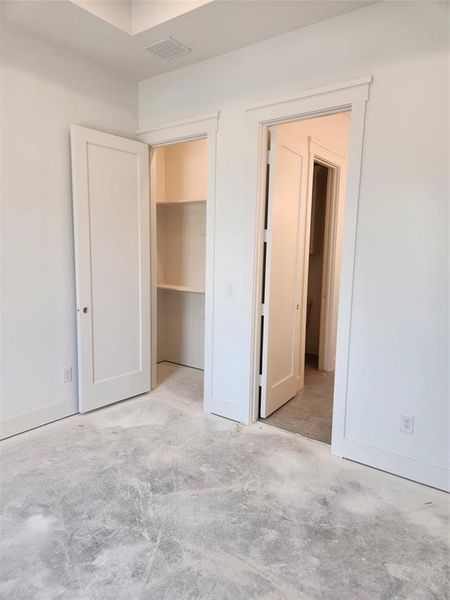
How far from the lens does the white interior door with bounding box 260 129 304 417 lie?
3061 mm

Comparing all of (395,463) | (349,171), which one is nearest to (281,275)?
(349,171)

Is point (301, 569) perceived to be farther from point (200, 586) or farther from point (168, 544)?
point (168, 544)

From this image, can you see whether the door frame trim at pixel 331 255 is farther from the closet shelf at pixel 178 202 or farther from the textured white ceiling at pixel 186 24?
the textured white ceiling at pixel 186 24

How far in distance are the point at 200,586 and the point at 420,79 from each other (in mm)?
2790

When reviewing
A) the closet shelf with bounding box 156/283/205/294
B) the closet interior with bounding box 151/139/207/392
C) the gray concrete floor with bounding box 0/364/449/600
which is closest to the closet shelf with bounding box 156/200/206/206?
the closet interior with bounding box 151/139/207/392

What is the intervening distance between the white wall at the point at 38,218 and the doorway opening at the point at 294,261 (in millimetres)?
1570

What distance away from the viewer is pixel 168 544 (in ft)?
6.11

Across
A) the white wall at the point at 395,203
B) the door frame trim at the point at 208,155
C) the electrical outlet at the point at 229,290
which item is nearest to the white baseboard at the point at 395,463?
the white wall at the point at 395,203

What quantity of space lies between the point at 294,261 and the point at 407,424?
5.28 ft

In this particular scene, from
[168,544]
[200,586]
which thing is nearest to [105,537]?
[168,544]

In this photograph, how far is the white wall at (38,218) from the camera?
9.02 feet

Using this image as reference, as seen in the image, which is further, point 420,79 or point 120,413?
point 120,413

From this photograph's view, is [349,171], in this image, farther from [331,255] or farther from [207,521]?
[207,521]

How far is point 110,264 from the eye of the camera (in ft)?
11.0
